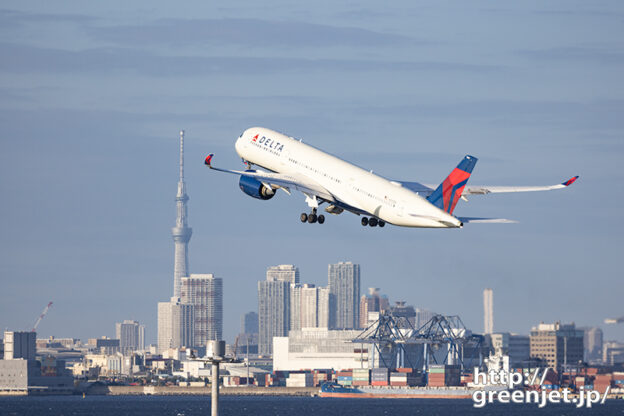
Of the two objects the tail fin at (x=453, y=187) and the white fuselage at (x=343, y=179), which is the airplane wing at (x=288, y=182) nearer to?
the white fuselage at (x=343, y=179)

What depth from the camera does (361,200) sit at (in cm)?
12581

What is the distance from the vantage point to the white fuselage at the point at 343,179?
12038cm

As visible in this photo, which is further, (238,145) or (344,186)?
(238,145)

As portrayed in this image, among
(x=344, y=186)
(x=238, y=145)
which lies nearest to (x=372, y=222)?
(x=344, y=186)

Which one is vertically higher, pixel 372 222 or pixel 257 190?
pixel 257 190

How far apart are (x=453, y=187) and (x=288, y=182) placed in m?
17.2

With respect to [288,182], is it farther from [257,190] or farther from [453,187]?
[453,187]

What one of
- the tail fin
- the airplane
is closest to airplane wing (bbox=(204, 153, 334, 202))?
the airplane

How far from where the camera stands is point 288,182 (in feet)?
428

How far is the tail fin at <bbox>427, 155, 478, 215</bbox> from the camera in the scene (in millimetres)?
121500

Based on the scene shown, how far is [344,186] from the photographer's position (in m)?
128

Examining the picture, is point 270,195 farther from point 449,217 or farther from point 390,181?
point 449,217

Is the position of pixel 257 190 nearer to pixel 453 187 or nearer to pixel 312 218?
pixel 312 218

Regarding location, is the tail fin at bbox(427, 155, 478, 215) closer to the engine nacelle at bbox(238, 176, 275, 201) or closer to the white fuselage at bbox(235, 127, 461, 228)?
the white fuselage at bbox(235, 127, 461, 228)
